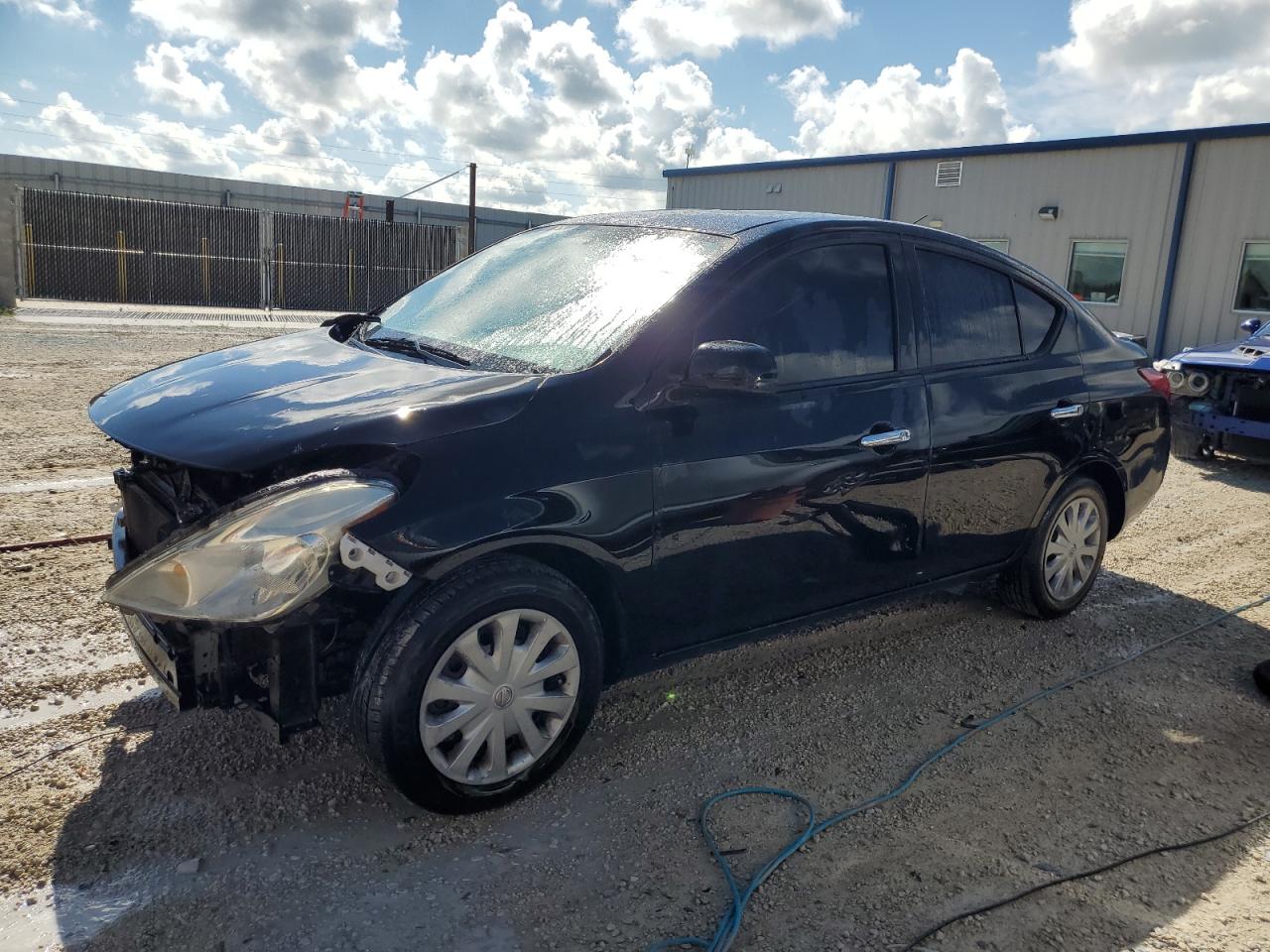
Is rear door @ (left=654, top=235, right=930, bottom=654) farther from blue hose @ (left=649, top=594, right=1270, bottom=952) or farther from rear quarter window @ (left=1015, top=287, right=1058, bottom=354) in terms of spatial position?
rear quarter window @ (left=1015, top=287, right=1058, bottom=354)

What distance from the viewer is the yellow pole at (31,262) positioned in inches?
854

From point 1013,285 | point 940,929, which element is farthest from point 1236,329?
point 940,929

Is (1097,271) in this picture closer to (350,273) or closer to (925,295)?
(925,295)

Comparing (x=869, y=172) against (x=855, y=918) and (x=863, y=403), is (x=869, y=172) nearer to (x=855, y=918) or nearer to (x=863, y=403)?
(x=863, y=403)

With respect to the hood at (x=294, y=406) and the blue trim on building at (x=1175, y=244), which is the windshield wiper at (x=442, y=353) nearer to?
the hood at (x=294, y=406)

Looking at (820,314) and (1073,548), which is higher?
(820,314)

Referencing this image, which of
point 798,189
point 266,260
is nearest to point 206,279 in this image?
point 266,260

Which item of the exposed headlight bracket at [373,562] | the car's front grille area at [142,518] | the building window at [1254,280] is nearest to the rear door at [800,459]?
the exposed headlight bracket at [373,562]

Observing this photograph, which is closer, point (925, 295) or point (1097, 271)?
point (925, 295)

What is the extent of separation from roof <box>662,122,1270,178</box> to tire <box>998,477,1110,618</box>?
13291mm

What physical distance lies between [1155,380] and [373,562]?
414 centimetres

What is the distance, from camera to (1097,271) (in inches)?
A: 684

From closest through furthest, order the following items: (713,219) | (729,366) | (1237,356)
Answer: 1. (729,366)
2. (713,219)
3. (1237,356)

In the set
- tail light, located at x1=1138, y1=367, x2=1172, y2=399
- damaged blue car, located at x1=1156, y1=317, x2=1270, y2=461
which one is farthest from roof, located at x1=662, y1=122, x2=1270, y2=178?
tail light, located at x1=1138, y1=367, x2=1172, y2=399
